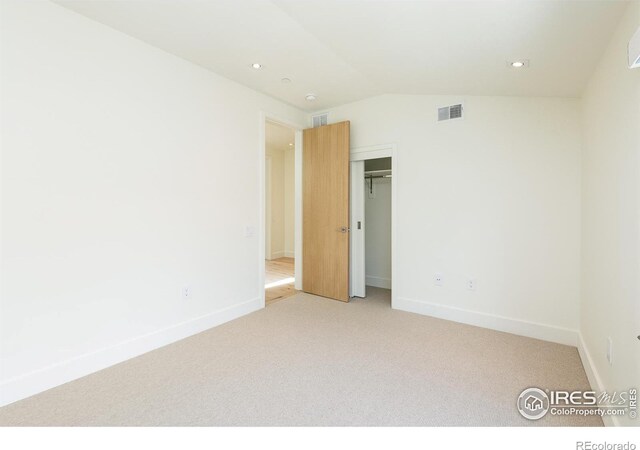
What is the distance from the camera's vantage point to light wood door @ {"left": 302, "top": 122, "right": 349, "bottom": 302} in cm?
398

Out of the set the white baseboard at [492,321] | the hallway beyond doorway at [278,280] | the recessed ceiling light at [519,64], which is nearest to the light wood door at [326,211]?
the hallway beyond doorway at [278,280]

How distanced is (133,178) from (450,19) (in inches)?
101

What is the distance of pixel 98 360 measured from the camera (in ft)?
7.55

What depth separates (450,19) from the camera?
1876 mm

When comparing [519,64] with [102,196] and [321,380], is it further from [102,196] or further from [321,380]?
[102,196]

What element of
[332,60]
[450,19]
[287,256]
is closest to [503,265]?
[450,19]

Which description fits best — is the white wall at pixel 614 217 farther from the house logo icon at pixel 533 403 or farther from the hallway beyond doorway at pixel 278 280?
the hallway beyond doorway at pixel 278 280

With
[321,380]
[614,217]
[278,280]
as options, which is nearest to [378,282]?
[278,280]

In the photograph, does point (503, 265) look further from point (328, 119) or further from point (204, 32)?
point (204, 32)

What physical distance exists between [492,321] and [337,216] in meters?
2.08

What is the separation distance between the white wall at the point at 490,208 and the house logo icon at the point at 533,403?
1.12 m

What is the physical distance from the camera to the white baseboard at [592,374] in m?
1.58
